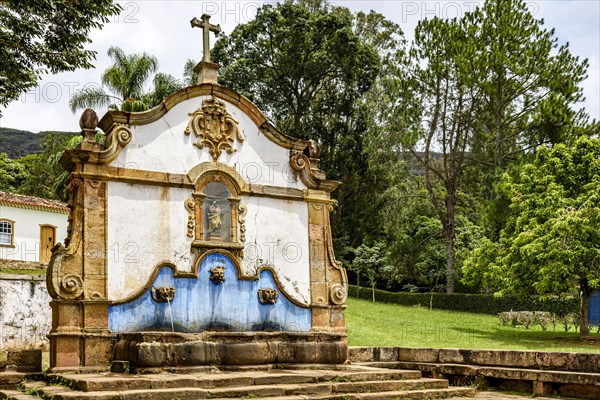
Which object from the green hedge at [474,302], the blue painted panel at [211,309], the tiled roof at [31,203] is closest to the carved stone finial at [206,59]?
the blue painted panel at [211,309]

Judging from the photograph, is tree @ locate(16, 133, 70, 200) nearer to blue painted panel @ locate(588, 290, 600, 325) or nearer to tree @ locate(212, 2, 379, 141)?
tree @ locate(212, 2, 379, 141)

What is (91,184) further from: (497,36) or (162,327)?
(497,36)

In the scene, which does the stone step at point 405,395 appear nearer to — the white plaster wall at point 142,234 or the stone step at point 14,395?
the stone step at point 14,395

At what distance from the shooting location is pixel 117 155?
12328mm

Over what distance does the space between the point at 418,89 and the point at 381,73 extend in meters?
5.21

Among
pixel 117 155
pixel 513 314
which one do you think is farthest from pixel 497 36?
pixel 117 155

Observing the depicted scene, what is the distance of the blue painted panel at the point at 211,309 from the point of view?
12.0 m

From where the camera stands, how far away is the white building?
30219 mm

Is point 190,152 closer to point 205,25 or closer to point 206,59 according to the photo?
point 206,59

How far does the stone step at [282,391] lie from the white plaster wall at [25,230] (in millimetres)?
21658

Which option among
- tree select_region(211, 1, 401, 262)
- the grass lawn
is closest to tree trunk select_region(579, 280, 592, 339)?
the grass lawn

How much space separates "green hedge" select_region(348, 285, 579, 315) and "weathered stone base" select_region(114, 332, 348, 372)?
785 inches

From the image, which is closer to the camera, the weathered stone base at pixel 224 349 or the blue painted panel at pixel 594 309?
the weathered stone base at pixel 224 349

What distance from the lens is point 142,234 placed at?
1230 cm
